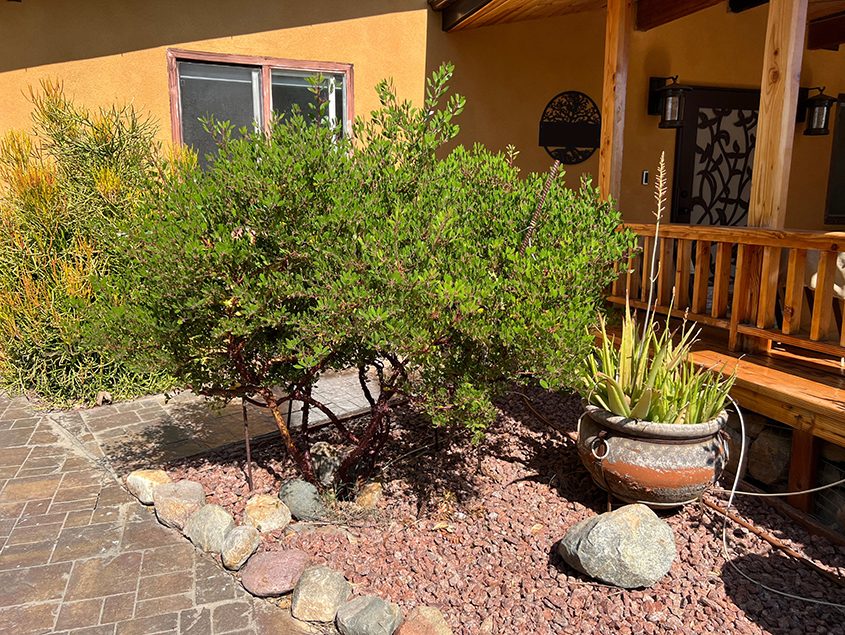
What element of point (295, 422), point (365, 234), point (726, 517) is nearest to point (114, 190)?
point (295, 422)

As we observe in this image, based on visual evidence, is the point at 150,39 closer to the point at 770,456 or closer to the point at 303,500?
the point at 303,500

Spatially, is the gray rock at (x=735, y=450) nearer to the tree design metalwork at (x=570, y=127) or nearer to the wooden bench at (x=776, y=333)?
Answer: the wooden bench at (x=776, y=333)

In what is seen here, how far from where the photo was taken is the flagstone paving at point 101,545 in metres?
2.74

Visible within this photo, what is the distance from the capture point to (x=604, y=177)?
536cm

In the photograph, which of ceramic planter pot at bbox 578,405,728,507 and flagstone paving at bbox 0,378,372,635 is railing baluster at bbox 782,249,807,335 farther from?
flagstone paving at bbox 0,378,372,635

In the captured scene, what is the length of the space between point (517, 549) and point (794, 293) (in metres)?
2.13

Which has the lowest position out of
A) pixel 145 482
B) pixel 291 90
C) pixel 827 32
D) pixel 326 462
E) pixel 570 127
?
pixel 145 482

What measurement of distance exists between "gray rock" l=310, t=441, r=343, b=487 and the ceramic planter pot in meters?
1.50

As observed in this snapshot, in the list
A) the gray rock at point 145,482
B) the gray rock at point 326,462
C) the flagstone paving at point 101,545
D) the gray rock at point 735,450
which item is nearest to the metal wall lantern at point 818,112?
the gray rock at point 735,450

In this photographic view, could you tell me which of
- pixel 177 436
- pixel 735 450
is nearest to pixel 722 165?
pixel 735 450

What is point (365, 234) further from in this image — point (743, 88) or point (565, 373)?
point (743, 88)

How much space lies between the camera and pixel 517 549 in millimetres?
3158

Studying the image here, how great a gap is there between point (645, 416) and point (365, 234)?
1689mm

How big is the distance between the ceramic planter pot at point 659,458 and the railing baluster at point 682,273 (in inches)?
55.4
